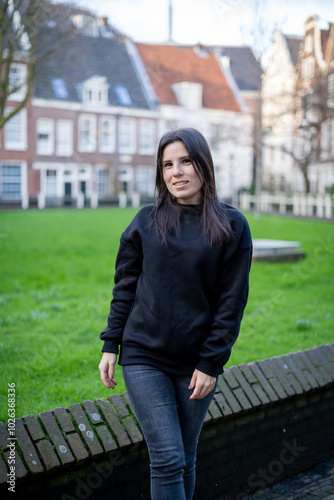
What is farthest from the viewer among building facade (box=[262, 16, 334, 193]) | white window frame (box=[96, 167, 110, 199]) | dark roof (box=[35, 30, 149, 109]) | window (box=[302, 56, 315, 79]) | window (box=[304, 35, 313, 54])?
white window frame (box=[96, 167, 110, 199])

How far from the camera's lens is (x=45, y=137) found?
105 feet

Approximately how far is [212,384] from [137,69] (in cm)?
3571

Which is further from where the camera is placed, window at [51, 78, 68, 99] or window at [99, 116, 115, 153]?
window at [99, 116, 115, 153]

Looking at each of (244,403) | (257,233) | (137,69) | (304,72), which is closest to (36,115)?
(137,69)

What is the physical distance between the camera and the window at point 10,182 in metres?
31.1

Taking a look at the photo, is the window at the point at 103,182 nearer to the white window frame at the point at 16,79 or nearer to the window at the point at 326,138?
the window at the point at 326,138

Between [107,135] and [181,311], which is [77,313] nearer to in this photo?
[181,311]

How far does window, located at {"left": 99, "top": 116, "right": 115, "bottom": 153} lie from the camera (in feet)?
111

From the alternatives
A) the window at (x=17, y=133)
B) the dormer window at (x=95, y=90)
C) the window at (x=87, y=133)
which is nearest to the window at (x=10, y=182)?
the window at (x=17, y=133)

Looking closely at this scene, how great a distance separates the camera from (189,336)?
205 centimetres

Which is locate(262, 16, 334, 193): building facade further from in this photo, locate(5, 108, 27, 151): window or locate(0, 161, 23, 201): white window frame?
locate(0, 161, 23, 201): white window frame

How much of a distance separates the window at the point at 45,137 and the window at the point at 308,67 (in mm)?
15259

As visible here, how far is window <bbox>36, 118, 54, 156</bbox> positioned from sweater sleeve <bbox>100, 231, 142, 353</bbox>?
3095 centimetres

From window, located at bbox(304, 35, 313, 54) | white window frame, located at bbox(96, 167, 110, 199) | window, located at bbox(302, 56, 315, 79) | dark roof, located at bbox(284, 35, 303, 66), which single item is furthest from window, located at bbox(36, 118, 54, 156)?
dark roof, located at bbox(284, 35, 303, 66)
